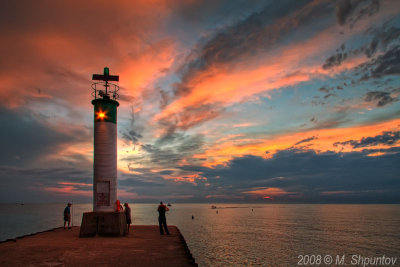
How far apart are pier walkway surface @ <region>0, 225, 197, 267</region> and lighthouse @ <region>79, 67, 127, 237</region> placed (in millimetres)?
1849

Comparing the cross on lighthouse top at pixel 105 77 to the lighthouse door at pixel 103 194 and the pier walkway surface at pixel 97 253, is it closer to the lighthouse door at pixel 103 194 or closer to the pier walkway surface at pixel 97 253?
the lighthouse door at pixel 103 194

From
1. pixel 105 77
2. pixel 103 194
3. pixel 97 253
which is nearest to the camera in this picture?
pixel 97 253

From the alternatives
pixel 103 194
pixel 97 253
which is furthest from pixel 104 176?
pixel 97 253

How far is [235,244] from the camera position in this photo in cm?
4312

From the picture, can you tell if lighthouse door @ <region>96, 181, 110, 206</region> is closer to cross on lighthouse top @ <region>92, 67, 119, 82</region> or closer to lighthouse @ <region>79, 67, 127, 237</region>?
lighthouse @ <region>79, 67, 127, 237</region>

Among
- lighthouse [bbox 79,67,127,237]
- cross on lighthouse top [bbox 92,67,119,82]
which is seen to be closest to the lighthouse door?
lighthouse [bbox 79,67,127,237]

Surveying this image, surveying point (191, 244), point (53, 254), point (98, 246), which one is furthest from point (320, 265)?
point (53, 254)

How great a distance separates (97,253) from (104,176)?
25.0 feet

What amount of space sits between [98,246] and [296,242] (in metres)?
39.2

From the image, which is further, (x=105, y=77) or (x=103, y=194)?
(x=105, y=77)

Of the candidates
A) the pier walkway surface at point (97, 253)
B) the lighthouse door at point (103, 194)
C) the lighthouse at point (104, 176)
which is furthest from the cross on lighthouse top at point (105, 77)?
the pier walkway surface at point (97, 253)

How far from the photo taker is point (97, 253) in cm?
1283

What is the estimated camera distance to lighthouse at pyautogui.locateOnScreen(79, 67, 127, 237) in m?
Answer: 18.5

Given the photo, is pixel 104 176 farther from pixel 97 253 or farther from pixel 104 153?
pixel 97 253
